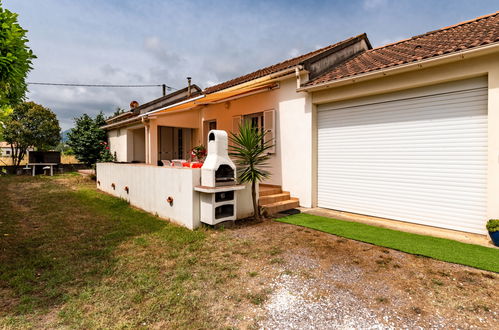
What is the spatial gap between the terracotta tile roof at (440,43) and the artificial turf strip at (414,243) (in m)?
5.39

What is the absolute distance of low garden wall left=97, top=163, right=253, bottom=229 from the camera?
8094 millimetres

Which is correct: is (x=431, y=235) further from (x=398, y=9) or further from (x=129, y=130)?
(x=129, y=130)

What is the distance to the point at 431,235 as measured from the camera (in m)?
7.41

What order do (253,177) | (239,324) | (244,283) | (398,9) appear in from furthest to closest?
(398,9)
(253,177)
(244,283)
(239,324)

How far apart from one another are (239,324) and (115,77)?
1498 inches

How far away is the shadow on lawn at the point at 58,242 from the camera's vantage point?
4430 mm

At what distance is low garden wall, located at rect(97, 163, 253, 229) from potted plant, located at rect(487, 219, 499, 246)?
22.7ft

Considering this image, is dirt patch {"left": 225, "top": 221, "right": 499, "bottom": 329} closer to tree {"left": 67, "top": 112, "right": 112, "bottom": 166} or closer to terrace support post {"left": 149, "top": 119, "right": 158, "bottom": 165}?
terrace support post {"left": 149, "top": 119, "right": 158, "bottom": 165}

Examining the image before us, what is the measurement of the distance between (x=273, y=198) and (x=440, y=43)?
8327 mm

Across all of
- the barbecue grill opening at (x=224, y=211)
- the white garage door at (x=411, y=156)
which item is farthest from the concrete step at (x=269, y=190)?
the barbecue grill opening at (x=224, y=211)

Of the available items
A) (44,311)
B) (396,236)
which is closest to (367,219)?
(396,236)

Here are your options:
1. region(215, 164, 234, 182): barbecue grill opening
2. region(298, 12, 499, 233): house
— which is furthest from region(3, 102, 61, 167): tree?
region(298, 12, 499, 233): house

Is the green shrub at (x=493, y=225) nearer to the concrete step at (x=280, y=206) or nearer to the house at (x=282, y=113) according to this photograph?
the house at (x=282, y=113)

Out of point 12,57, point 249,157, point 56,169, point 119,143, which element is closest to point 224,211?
point 249,157
